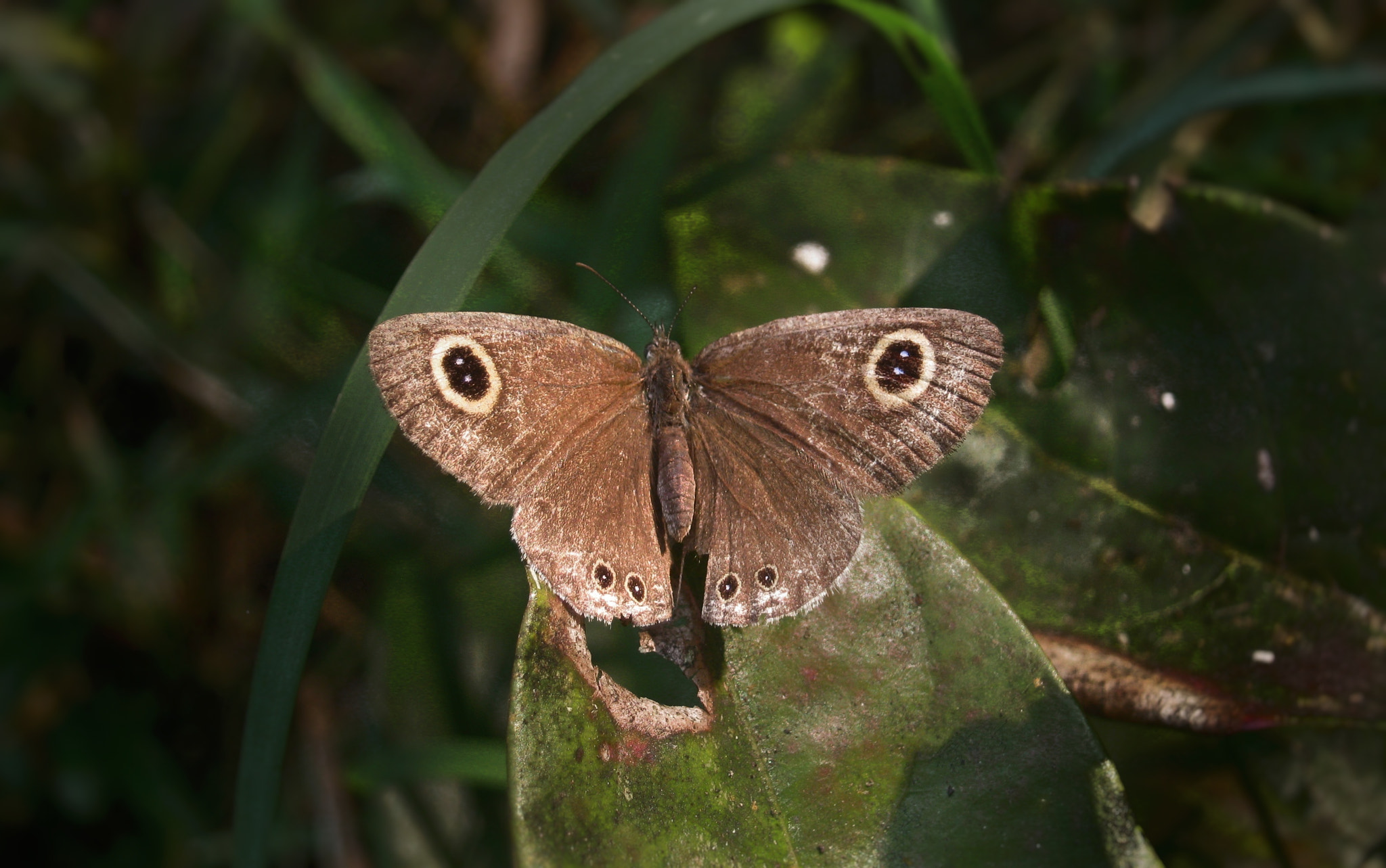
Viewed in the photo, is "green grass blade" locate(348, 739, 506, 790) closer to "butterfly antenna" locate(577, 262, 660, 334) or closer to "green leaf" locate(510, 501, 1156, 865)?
"green leaf" locate(510, 501, 1156, 865)

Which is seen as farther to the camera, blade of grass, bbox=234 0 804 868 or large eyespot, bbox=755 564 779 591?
blade of grass, bbox=234 0 804 868

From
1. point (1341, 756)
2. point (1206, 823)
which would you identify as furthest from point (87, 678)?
point (1341, 756)

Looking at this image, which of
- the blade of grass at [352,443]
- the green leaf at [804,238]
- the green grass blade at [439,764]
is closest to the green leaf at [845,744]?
the blade of grass at [352,443]

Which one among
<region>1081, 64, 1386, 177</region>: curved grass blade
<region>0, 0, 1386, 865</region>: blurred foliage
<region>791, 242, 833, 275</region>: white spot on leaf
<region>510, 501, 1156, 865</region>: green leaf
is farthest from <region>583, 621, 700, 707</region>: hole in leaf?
<region>1081, 64, 1386, 177</region>: curved grass blade

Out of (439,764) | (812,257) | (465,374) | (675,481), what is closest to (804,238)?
(812,257)

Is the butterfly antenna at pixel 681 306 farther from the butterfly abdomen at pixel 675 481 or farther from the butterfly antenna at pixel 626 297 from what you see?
the butterfly abdomen at pixel 675 481

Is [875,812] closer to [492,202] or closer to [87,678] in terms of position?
[492,202]
